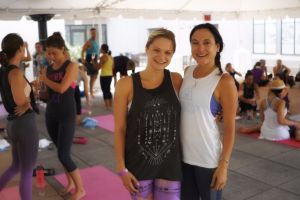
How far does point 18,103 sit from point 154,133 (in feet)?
4.13

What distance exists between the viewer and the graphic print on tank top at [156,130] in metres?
1.90

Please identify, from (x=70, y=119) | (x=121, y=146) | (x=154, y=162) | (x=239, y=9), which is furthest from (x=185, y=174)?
(x=239, y=9)

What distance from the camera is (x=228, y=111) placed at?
1887mm

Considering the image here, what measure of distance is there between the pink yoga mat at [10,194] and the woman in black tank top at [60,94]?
31.7 inches

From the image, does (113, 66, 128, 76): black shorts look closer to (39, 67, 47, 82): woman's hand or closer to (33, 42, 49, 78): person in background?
(33, 42, 49, 78): person in background

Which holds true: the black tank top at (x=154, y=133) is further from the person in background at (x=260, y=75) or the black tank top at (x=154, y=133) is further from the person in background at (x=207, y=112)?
the person in background at (x=260, y=75)

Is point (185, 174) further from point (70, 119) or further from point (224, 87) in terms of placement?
point (70, 119)

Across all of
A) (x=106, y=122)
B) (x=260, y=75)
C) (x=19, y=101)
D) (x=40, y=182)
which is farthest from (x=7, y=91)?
(x=260, y=75)

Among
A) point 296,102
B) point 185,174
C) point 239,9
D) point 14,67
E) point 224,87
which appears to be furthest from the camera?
point 239,9

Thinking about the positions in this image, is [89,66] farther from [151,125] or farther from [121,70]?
[151,125]

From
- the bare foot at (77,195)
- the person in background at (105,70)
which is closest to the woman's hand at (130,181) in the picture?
the bare foot at (77,195)

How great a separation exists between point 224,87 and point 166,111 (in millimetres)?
334

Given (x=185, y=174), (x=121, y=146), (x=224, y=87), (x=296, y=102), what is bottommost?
(x=296, y=102)

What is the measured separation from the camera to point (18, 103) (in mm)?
2656
